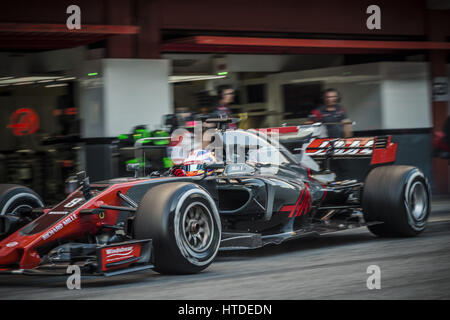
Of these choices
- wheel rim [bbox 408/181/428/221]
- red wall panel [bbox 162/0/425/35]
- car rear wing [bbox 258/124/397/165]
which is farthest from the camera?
red wall panel [bbox 162/0/425/35]

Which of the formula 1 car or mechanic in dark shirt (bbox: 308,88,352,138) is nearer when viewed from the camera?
the formula 1 car

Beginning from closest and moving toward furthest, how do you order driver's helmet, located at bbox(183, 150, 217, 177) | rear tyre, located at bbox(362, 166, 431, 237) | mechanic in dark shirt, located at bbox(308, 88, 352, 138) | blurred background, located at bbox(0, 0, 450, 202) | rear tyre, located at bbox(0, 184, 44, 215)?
rear tyre, located at bbox(0, 184, 44, 215) → driver's helmet, located at bbox(183, 150, 217, 177) → rear tyre, located at bbox(362, 166, 431, 237) → mechanic in dark shirt, located at bbox(308, 88, 352, 138) → blurred background, located at bbox(0, 0, 450, 202)

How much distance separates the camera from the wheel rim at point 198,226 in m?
6.79

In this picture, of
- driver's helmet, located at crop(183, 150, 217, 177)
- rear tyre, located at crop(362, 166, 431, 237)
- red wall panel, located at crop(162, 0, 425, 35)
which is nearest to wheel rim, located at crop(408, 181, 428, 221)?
rear tyre, located at crop(362, 166, 431, 237)

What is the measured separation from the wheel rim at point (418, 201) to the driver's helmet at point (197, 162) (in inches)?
96.8

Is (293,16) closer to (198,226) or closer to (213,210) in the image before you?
A: (213,210)

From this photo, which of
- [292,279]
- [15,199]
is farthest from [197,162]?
[292,279]

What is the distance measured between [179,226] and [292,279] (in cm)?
105

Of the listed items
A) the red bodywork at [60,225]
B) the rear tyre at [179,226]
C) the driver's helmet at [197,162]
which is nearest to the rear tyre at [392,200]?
the driver's helmet at [197,162]

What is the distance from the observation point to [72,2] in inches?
472

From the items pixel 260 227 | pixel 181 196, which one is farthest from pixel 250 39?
pixel 181 196

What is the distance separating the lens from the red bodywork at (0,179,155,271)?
21.1ft

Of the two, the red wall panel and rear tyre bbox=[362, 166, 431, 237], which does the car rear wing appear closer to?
rear tyre bbox=[362, 166, 431, 237]

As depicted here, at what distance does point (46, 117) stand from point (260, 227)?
7449 mm
